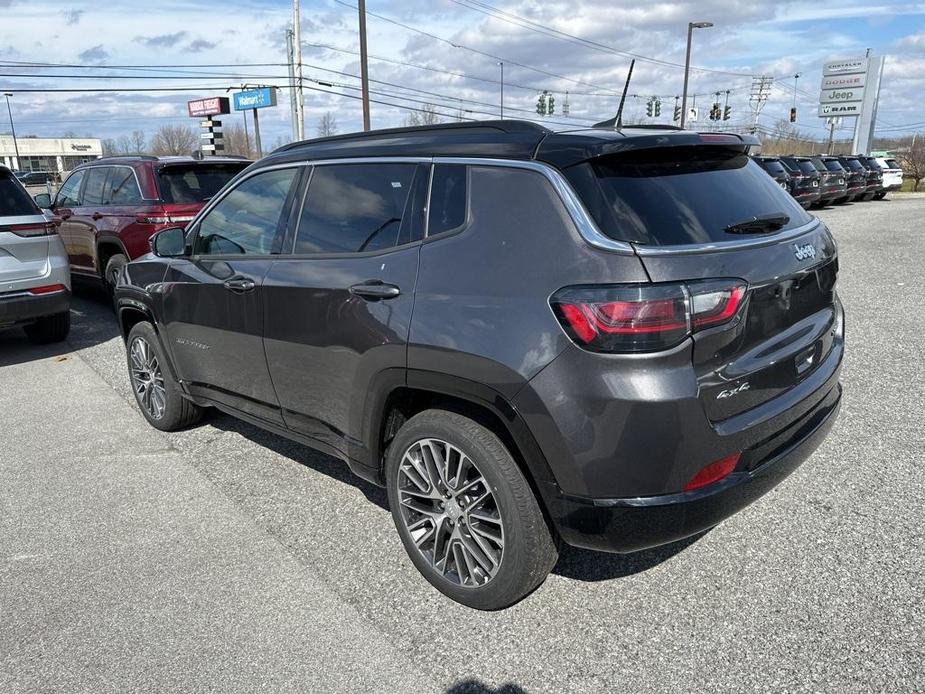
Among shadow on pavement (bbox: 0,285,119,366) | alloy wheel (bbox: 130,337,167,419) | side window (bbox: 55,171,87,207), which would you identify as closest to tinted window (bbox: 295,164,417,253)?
alloy wheel (bbox: 130,337,167,419)

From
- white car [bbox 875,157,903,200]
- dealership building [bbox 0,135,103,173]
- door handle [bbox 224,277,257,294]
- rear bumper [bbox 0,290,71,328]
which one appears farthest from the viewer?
dealership building [bbox 0,135,103,173]

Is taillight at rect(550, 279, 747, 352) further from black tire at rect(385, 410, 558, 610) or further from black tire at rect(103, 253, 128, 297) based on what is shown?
black tire at rect(103, 253, 128, 297)

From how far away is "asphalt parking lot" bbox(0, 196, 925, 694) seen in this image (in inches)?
96.9

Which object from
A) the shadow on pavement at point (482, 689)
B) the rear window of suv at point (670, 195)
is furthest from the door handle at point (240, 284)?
the shadow on pavement at point (482, 689)

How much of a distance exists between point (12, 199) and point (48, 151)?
13953cm

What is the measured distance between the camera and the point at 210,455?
4449mm

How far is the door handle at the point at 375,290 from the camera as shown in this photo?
9.28 feet

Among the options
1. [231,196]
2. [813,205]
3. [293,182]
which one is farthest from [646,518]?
[813,205]

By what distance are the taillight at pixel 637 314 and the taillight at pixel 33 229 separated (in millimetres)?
6306

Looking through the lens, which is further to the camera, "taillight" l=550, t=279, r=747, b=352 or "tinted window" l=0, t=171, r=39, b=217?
"tinted window" l=0, t=171, r=39, b=217

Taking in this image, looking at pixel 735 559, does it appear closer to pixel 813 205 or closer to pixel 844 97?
pixel 813 205

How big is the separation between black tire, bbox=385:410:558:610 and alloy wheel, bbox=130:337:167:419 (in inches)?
104

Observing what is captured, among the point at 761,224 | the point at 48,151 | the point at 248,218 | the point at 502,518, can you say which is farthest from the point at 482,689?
the point at 48,151

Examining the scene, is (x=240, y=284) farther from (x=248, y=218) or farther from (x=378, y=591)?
(x=378, y=591)
